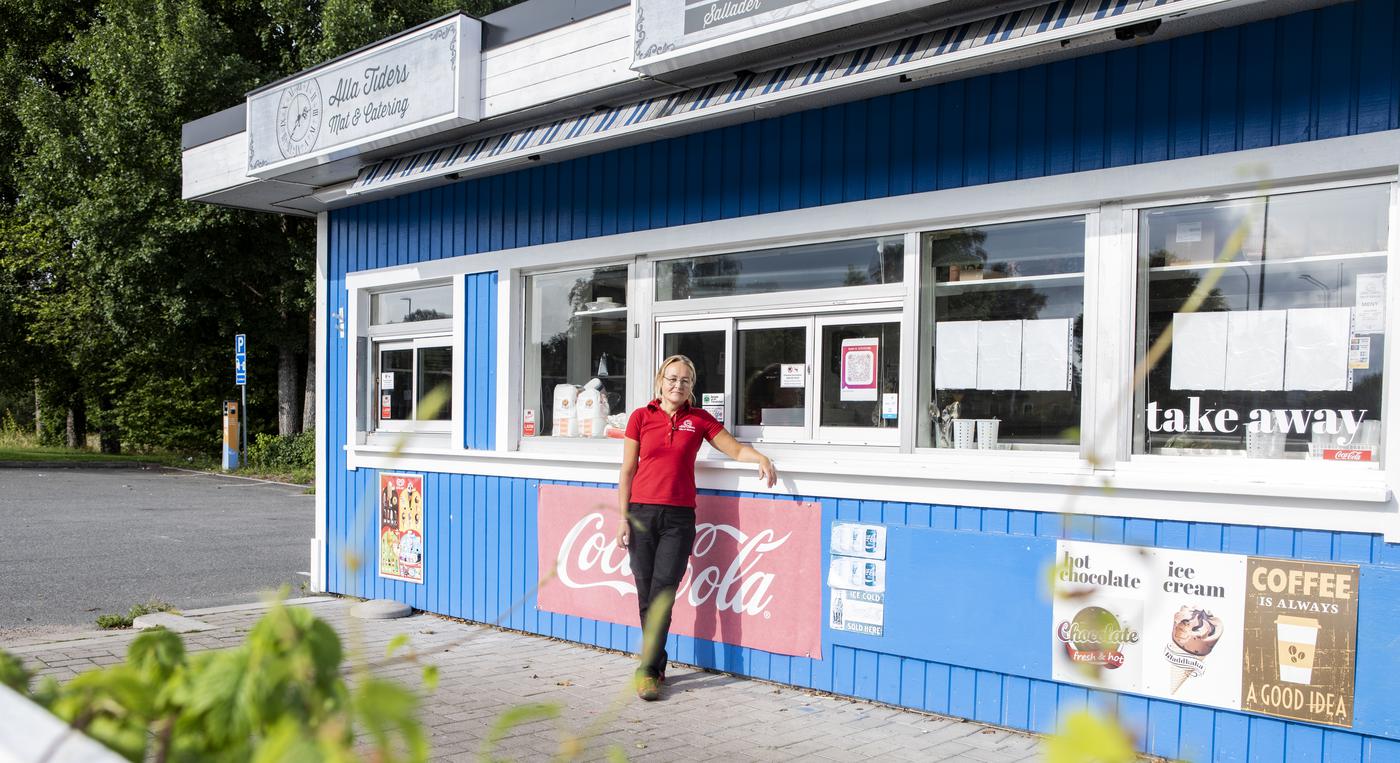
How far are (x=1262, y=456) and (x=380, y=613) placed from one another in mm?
6069

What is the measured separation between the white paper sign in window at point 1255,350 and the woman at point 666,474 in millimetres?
2358

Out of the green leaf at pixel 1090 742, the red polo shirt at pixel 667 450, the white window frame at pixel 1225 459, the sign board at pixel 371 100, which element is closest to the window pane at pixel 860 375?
the red polo shirt at pixel 667 450

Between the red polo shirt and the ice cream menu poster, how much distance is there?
6.72 ft

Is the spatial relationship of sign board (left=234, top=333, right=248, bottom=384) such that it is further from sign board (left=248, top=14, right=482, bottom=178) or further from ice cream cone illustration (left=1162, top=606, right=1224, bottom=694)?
ice cream cone illustration (left=1162, top=606, right=1224, bottom=694)

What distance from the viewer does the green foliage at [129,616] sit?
25.7 ft

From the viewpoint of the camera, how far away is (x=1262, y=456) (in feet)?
15.5

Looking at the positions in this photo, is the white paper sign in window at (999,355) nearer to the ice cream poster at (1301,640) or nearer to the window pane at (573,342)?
the ice cream poster at (1301,640)

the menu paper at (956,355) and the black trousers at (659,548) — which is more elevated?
the menu paper at (956,355)

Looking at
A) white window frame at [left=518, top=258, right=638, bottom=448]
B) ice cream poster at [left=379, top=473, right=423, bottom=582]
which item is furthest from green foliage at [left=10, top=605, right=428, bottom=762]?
ice cream poster at [left=379, top=473, right=423, bottom=582]

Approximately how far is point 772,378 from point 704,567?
1.18 metres

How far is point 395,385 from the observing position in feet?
30.4

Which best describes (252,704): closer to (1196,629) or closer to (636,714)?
(1196,629)

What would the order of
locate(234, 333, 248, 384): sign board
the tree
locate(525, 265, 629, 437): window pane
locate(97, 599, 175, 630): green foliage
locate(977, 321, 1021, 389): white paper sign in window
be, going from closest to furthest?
locate(977, 321, 1021, 389): white paper sign in window < locate(525, 265, 629, 437): window pane < locate(97, 599, 175, 630): green foliage < the tree < locate(234, 333, 248, 384): sign board

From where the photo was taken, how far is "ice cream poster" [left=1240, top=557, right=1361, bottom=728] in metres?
4.36
